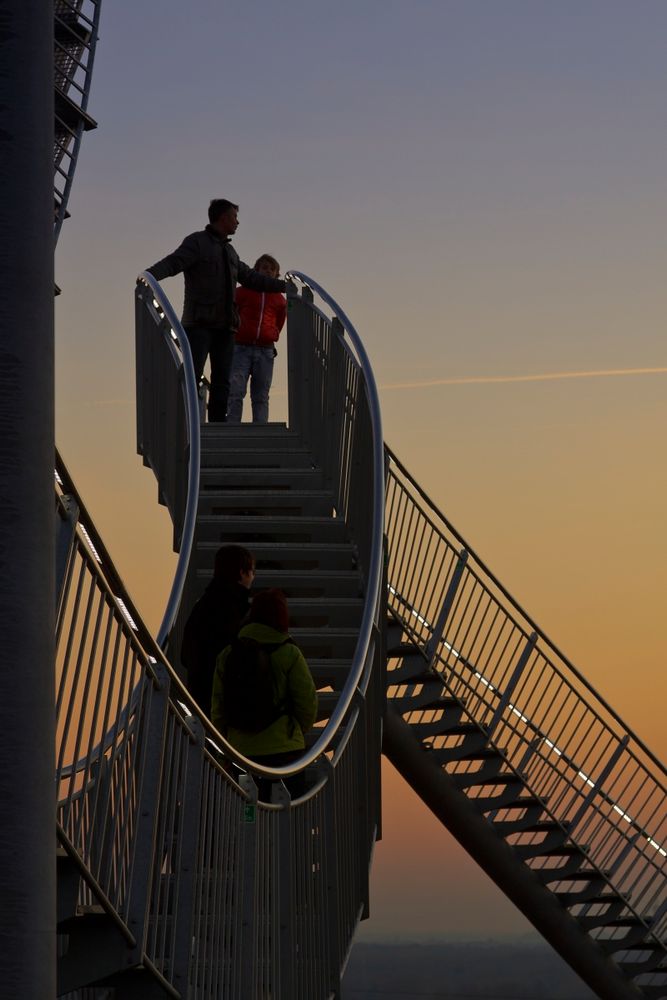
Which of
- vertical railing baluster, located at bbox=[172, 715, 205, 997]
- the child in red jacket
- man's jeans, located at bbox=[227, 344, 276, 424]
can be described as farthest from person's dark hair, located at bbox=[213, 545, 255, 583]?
man's jeans, located at bbox=[227, 344, 276, 424]

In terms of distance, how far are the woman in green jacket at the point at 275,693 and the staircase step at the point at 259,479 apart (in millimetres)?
6267

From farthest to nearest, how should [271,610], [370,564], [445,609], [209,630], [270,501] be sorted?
[445,609], [270,501], [370,564], [209,630], [271,610]

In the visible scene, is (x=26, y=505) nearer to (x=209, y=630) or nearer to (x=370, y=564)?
(x=209, y=630)

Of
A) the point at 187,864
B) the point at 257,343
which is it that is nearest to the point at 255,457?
the point at 257,343

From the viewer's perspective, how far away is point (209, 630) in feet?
27.7

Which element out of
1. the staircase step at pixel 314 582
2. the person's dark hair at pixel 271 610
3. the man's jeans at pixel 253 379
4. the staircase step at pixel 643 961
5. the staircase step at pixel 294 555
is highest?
the man's jeans at pixel 253 379

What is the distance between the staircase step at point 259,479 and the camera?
13.9 metres

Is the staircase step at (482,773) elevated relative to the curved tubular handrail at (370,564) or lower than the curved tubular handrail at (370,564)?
lower

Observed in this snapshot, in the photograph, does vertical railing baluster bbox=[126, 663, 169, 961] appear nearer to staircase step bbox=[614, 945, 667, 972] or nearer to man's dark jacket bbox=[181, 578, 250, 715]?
man's dark jacket bbox=[181, 578, 250, 715]

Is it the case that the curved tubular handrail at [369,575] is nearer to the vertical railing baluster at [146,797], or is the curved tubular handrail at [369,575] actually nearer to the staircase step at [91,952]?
the vertical railing baluster at [146,797]

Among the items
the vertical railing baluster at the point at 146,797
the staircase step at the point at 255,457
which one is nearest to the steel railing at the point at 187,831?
the vertical railing baluster at the point at 146,797

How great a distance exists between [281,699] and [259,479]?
6.52 m

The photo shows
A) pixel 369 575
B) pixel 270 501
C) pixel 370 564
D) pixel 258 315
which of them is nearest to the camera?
pixel 369 575

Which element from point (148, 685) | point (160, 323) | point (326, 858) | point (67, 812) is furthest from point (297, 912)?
point (160, 323)
